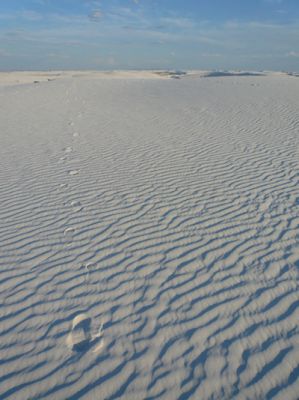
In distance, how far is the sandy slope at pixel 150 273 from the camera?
10.0 ft

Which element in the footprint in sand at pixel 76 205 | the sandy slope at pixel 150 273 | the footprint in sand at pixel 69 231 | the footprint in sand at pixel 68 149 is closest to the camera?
the sandy slope at pixel 150 273

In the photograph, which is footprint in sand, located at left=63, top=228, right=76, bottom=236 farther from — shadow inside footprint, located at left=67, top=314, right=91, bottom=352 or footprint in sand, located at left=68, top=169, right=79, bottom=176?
footprint in sand, located at left=68, top=169, right=79, bottom=176

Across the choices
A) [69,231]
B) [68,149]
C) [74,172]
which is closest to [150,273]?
[69,231]

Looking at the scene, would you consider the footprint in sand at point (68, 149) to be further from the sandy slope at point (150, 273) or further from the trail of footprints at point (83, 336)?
the trail of footprints at point (83, 336)

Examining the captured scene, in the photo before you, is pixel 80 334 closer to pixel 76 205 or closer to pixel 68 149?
pixel 76 205

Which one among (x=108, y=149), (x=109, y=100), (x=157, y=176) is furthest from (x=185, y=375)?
(x=109, y=100)

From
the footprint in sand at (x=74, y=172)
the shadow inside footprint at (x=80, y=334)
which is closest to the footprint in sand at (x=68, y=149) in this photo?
the footprint in sand at (x=74, y=172)

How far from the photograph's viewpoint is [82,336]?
3418 millimetres

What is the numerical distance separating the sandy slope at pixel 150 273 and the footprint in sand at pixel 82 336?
13mm

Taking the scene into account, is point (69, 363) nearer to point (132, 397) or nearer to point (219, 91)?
point (132, 397)

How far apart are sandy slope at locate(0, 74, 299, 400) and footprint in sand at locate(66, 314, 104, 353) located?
0.04ft

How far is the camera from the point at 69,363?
3143 millimetres

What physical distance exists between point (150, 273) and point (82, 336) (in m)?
1.23

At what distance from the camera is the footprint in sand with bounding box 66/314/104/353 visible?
331 centimetres
